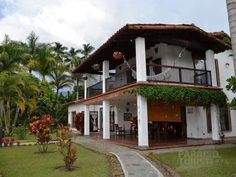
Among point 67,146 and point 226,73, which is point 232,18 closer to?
point 67,146

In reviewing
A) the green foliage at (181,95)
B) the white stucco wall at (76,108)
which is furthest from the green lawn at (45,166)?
the white stucco wall at (76,108)

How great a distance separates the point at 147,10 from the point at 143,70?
10.1 ft

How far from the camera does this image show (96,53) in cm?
1828

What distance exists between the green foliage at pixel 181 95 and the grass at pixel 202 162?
3014 mm

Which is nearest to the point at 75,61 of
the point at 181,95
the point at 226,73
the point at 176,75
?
the point at 226,73

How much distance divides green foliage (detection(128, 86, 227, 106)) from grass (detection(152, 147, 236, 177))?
Answer: 3.01 meters

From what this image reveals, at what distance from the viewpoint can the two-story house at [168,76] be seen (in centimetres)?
1415

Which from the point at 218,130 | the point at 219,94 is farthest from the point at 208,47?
the point at 218,130

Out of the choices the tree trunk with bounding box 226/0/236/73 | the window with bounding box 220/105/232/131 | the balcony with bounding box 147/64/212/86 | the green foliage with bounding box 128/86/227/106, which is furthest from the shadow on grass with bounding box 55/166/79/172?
the window with bounding box 220/105/232/131

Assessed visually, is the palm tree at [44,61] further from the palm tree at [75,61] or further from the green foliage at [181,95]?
the green foliage at [181,95]

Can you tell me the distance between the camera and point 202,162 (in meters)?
10.1

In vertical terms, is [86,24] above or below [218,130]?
above

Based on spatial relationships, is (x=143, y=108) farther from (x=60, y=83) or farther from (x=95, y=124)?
(x=60, y=83)

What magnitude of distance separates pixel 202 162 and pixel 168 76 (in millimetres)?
6797
